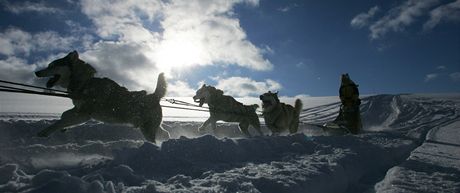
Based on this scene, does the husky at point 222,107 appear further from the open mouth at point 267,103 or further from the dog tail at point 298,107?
the dog tail at point 298,107

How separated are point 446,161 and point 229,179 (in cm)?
340

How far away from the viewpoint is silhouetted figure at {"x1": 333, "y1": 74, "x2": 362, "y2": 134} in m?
9.98

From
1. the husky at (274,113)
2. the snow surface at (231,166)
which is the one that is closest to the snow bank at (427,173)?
the snow surface at (231,166)

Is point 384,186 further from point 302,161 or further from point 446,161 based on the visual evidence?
point 446,161

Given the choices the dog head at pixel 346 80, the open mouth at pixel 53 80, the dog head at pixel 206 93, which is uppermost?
the dog head at pixel 346 80

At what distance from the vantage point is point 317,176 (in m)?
3.70

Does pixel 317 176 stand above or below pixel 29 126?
below

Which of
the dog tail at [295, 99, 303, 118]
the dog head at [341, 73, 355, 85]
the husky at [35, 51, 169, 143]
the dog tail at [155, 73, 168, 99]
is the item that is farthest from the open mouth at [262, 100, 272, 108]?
the husky at [35, 51, 169, 143]

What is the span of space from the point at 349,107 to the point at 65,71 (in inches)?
285

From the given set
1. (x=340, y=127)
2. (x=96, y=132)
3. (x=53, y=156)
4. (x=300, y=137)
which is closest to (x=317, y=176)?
(x=300, y=137)

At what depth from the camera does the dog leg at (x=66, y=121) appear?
5.47 metres

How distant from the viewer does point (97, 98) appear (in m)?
5.82

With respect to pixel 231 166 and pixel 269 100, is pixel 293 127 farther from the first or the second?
pixel 231 166

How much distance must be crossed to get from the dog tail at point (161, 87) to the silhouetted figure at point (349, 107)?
17.8 feet
